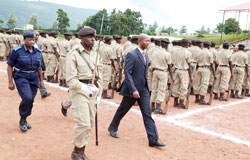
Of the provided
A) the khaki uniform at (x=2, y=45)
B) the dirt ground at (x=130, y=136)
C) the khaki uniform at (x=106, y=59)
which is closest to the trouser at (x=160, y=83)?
the dirt ground at (x=130, y=136)

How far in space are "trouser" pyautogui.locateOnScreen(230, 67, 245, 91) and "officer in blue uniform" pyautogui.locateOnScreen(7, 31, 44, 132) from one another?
8.60 meters

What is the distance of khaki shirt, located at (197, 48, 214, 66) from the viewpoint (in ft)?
29.4

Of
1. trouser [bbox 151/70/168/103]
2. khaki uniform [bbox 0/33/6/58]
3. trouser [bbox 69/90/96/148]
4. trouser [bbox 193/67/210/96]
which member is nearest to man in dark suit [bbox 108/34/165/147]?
trouser [bbox 69/90/96/148]

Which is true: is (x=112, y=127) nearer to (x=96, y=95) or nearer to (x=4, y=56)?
(x=96, y=95)

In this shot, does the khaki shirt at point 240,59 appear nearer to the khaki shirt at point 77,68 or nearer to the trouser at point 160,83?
the trouser at point 160,83

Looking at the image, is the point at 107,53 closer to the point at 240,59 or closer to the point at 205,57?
the point at 205,57

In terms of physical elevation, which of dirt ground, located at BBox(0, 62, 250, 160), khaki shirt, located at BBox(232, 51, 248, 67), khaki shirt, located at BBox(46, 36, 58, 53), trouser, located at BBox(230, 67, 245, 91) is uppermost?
khaki shirt, located at BBox(46, 36, 58, 53)

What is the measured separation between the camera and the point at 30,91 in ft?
16.5

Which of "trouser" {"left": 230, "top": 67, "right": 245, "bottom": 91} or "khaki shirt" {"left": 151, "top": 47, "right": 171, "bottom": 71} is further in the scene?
"trouser" {"left": 230, "top": 67, "right": 245, "bottom": 91}

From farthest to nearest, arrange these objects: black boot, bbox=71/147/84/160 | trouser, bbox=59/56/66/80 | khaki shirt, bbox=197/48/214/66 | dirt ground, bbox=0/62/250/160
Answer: trouser, bbox=59/56/66/80
khaki shirt, bbox=197/48/214/66
dirt ground, bbox=0/62/250/160
black boot, bbox=71/147/84/160

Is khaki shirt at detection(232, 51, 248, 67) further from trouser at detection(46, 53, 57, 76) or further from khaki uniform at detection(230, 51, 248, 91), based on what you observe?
trouser at detection(46, 53, 57, 76)

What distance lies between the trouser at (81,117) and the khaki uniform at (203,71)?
6.30 metres

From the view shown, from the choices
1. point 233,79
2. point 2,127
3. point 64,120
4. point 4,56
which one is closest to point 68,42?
point 64,120

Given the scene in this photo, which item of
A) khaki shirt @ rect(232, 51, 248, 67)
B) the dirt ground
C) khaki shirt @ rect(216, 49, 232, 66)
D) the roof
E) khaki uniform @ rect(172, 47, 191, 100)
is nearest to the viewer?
the dirt ground
